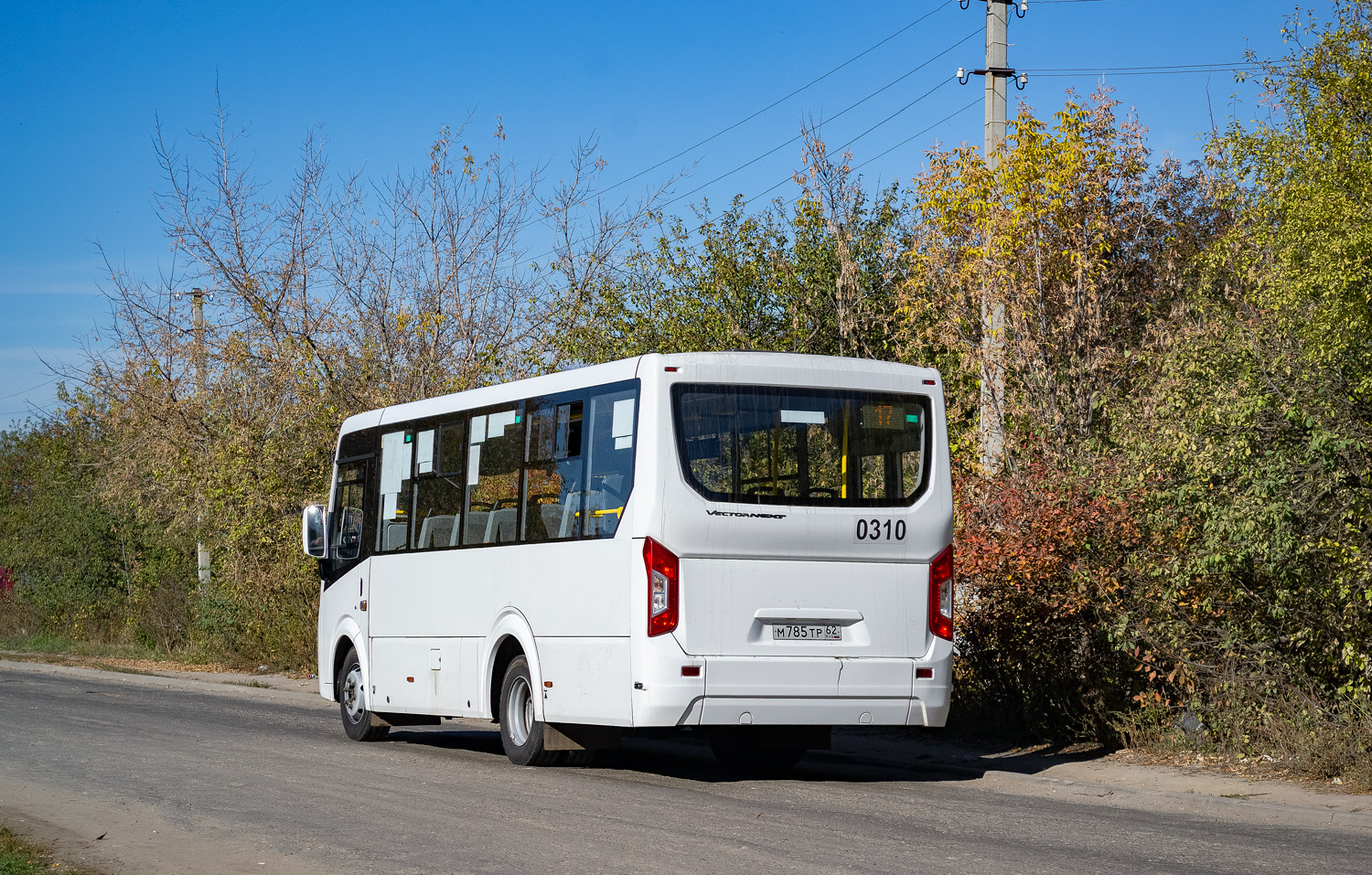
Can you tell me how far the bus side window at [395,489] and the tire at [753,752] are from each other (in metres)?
3.87

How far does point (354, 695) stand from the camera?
16234mm

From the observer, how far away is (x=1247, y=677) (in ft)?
40.1

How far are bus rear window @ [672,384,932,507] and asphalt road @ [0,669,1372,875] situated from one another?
7.38 ft

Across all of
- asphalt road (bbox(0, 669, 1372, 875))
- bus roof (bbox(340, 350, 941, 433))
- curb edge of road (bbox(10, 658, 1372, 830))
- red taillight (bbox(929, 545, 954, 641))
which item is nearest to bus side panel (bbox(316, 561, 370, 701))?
asphalt road (bbox(0, 669, 1372, 875))

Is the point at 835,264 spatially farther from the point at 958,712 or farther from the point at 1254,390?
the point at 1254,390

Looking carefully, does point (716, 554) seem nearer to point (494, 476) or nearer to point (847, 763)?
point (494, 476)

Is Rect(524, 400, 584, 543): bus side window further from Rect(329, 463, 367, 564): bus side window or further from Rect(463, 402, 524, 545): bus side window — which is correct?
Rect(329, 463, 367, 564): bus side window

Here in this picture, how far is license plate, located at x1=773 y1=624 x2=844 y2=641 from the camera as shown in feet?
37.7

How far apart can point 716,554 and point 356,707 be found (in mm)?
6390

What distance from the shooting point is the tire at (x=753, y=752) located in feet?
41.1

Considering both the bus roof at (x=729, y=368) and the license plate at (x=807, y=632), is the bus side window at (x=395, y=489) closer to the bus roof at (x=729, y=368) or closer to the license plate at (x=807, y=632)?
the bus roof at (x=729, y=368)

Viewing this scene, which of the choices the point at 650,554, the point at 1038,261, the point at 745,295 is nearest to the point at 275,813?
the point at 650,554

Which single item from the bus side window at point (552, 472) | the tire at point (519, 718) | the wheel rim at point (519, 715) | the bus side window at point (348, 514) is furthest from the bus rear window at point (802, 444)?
the bus side window at point (348, 514)

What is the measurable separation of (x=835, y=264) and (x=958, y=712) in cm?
1214
